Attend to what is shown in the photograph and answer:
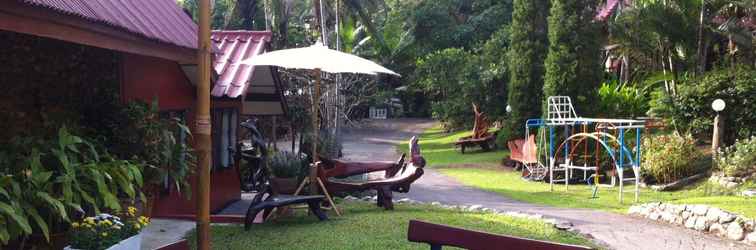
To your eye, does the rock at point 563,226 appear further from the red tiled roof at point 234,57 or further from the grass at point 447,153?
the grass at point 447,153

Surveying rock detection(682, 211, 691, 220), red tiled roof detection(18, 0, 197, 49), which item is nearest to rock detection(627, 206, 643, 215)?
rock detection(682, 211, 691, 220)

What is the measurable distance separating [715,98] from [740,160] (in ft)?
9.01

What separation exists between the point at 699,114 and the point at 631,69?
964 cm

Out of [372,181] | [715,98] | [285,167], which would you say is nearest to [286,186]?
[372,181]

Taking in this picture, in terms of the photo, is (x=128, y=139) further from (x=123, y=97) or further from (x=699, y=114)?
(x=699, y=114)

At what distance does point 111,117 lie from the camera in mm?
6496

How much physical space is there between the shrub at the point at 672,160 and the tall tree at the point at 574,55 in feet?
13.2

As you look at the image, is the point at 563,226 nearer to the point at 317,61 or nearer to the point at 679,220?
the point at 679,220

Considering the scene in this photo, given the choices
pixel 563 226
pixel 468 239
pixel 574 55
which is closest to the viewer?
pixel 468 239

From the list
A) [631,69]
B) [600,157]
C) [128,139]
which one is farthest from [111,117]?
[631,69]

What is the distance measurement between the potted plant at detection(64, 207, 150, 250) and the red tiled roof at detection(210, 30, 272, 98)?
3657mm

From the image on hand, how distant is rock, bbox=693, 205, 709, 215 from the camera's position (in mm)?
9745

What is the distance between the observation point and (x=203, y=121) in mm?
4480

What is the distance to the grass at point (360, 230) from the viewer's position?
7609mm
